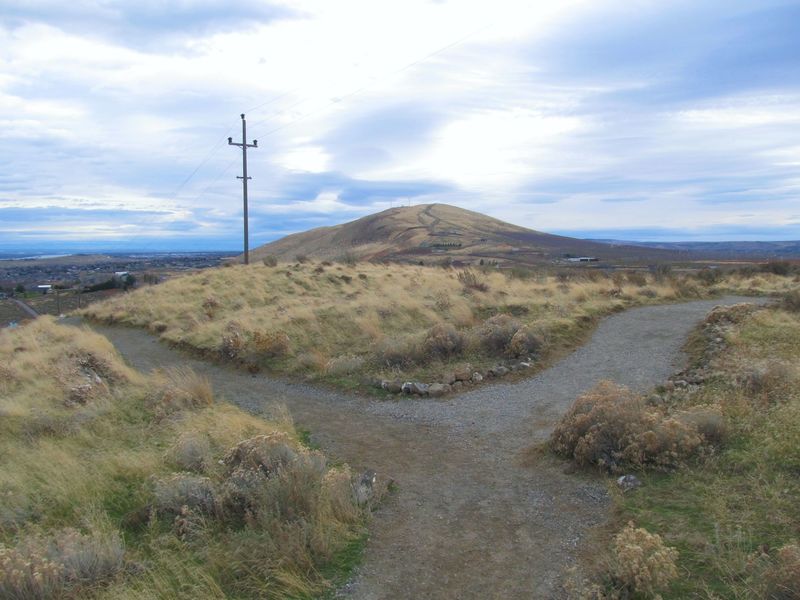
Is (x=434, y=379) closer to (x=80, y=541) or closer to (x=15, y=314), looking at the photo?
(x=80, y=541)


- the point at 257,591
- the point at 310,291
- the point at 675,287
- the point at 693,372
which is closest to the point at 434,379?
the point at 693,372

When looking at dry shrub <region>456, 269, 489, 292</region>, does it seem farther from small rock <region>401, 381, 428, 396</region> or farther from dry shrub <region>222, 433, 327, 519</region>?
dry shrub <region>222, 433, 327, 519</region>

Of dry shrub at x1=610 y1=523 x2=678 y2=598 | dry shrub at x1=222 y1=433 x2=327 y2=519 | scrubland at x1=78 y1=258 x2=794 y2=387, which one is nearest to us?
dry shrub at x1=610 y1=523 x2=678 y2=598

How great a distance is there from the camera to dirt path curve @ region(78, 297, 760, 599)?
401 cm

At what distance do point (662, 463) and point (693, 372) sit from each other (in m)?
4.54

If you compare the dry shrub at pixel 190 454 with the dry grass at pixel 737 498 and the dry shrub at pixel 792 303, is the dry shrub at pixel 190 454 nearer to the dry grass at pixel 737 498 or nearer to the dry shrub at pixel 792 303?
the dry grass at pixel 737 498

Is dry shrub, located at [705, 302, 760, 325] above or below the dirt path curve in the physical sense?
above

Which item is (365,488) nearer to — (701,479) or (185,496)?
(185,496)

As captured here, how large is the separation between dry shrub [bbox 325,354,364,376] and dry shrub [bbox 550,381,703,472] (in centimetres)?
Answer: 519

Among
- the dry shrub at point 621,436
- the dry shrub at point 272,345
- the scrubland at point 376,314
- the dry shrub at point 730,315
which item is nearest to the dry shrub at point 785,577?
the dry shrub at point 621,436

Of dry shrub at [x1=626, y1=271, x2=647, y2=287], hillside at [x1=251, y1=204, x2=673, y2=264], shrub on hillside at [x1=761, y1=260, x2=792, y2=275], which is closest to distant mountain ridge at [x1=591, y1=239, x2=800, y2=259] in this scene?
hillside at [x1=251, y1=204, x2=673, y2=264]

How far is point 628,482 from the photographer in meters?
5.18

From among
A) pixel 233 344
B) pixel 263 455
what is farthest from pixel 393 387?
pixel 233 344

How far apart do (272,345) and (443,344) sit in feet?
13.8
